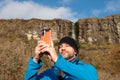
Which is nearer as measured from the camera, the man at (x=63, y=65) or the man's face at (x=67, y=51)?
the man at (x=63, y=65)

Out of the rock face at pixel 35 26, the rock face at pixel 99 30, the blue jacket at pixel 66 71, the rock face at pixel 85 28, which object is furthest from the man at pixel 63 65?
the rock face at pixel 99 30

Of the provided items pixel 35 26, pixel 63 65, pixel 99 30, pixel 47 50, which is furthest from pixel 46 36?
pixel 99 30

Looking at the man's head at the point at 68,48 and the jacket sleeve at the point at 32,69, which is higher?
the man's head at the point at 68,48

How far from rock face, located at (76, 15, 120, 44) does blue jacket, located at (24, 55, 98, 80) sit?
3627cm

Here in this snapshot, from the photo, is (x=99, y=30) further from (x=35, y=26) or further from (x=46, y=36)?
(x=46, y=36)

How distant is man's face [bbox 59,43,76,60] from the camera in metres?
4.05

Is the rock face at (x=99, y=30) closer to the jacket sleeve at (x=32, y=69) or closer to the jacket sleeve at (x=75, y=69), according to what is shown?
the jacket sleeve at (x=32, y=69)

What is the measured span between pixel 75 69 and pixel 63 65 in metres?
0.16

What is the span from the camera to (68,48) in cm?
420

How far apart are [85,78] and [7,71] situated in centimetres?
867

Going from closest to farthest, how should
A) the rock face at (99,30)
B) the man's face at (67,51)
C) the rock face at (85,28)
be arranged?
1. the man's face at (67,51)
2. the rock face at (85,28)
3. the rock face at (99,30)

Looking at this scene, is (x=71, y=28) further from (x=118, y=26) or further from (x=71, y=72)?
(x=71, y=72)

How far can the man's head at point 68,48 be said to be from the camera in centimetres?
406

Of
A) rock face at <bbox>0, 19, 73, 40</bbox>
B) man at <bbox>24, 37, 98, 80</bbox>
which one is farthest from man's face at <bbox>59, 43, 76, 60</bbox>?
rock face at <bbox>0, 19, 73, 40</bbox>
